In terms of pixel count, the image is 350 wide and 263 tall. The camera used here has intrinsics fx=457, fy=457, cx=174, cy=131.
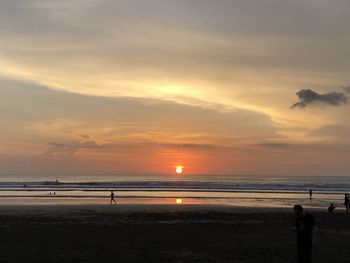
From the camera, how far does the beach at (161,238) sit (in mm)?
15627

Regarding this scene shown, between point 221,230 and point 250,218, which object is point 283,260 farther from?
point 250,218

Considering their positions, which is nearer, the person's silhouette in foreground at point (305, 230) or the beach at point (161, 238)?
the person's silhouette in foreground at point (305, 230)

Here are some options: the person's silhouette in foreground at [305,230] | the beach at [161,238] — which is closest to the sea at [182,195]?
the beach at [161,238]

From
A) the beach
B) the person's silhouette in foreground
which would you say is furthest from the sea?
the person's silhouette in foreground

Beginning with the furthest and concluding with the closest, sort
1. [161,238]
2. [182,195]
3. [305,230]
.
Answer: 1. [182,195]
2. [161,238]
3. [305,230]

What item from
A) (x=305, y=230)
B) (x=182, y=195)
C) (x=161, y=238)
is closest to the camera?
(x=305, y=230)

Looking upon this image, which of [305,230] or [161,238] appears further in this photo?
[161,238]

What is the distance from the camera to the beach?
15.6m

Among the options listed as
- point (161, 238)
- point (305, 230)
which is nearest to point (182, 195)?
point (161, 238)

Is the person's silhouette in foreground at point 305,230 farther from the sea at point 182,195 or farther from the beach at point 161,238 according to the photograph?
the sea at point 182,195

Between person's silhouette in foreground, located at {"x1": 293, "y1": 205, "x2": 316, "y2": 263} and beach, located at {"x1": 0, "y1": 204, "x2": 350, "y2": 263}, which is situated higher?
person's silhouette in foreground, located at {"x1": 293, "y1": 205, "x2": 316, "y2": 263}

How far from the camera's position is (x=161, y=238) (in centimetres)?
1991

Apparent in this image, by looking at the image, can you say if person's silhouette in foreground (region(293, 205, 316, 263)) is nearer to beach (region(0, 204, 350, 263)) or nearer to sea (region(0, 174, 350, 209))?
beach (region(0, 204, 350, 263))

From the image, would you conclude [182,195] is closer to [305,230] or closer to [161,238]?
[161,238]
